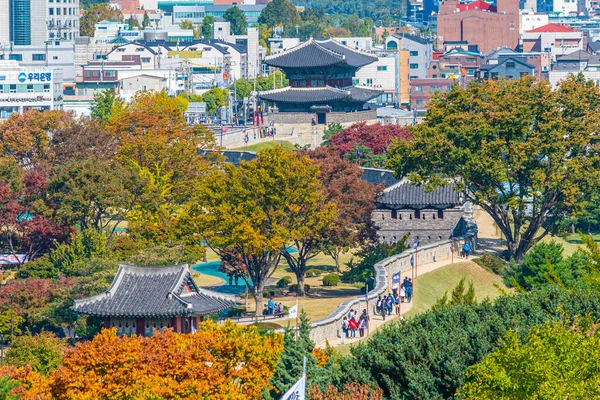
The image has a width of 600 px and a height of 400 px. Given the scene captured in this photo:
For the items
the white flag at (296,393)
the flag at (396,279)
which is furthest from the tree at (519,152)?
the white flag at (296,393)

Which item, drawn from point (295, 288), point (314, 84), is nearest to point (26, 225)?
point (295, 288)

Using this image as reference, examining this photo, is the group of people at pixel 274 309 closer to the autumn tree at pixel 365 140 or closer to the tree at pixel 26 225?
the tree at pixel 26 225

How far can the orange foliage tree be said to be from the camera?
39562 mm

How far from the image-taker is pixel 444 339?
38.6m

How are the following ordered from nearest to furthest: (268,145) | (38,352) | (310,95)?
1. (38,352)
2. (268,145)
3. (310,95)

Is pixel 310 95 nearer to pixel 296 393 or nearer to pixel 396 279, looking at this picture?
pixel 396 279

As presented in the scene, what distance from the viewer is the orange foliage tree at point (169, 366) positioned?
39.6 meters

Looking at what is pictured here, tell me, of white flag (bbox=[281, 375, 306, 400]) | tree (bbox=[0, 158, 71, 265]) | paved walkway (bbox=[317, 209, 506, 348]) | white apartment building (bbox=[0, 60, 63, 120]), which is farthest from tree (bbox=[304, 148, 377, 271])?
white apartment building (bbox=[0, 60, 63, 120])

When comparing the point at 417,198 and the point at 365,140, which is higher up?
the point at 365,140

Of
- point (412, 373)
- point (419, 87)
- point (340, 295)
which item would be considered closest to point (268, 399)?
point (412, 373)

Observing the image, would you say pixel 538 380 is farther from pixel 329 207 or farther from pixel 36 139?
pixel 36 139

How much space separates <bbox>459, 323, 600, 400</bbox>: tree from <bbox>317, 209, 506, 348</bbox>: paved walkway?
17301 mm

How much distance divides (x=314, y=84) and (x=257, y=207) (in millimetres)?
65891

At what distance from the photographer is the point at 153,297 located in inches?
2144
